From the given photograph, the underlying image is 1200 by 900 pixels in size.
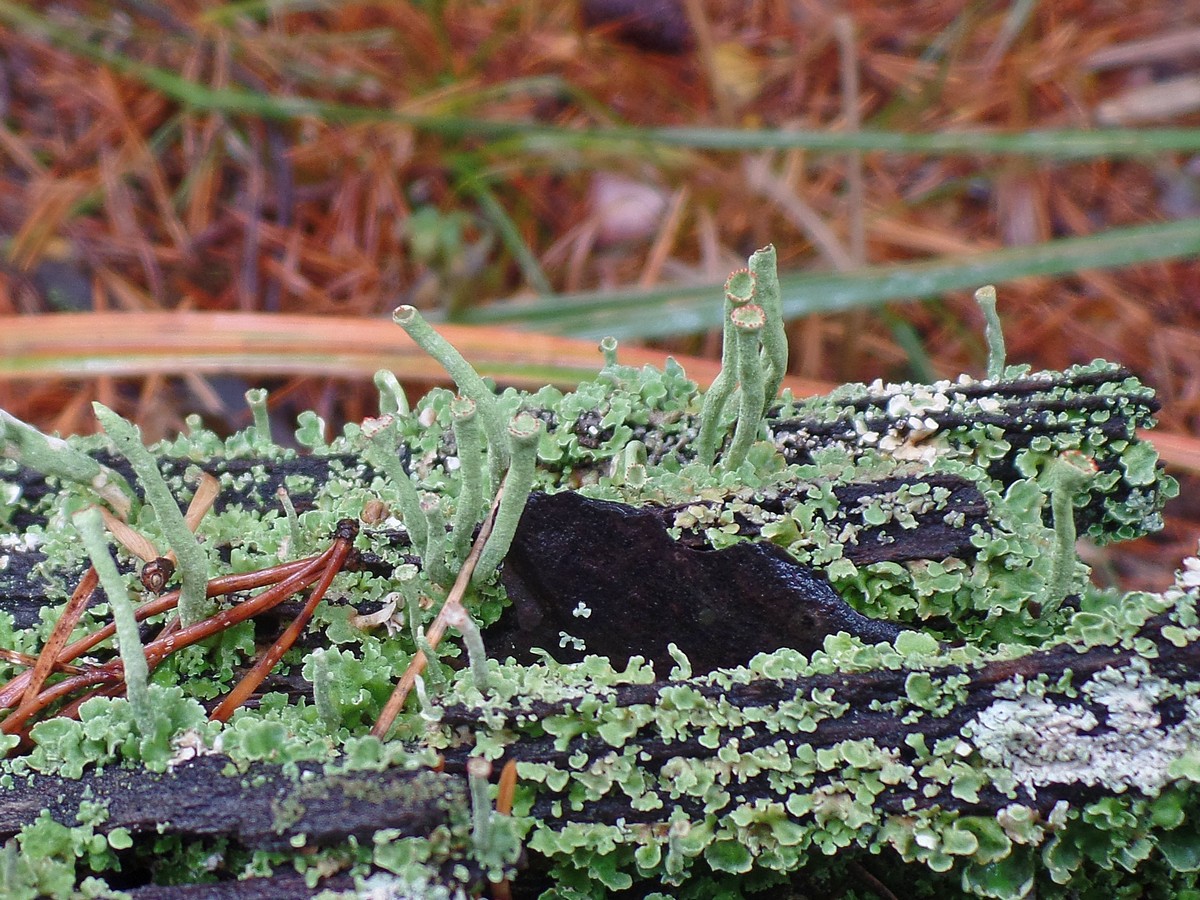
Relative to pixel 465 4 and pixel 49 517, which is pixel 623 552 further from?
pixel 465 4

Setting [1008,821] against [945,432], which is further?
[945,432]

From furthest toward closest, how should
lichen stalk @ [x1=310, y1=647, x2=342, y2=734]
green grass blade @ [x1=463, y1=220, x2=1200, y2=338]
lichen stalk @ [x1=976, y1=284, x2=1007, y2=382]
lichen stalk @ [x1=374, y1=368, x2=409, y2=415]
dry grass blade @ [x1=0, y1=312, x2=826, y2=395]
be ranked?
green grass blade @ [x1=463, y1=220, x2=1200, y2=338]
dry grass blade @ [x1=0, y1=312, x2=826, y2=395]
lichen stalk @ [x1=374, y1=368, x2=409, y2=415]
lichen stalk @ [x1=976, y1=284, x2=1007, y2=382]
lichen stalk @ [x1=310, y1=647, x2=342, y2=734]

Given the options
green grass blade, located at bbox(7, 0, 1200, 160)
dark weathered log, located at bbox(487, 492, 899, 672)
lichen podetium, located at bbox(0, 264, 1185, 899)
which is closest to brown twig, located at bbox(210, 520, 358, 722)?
lichen podetium, located at bbox(0, 264, 1185, 899)

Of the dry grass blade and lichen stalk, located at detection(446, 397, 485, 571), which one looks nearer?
lichen stalk, located at detection(446, 397, 485, 571)

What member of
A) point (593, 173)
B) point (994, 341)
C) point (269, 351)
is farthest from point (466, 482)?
point (593, 173)

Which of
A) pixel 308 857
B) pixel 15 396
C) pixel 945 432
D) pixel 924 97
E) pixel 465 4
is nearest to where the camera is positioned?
pixel 308 857

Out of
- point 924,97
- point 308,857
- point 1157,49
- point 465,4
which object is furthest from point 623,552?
point 1157,49

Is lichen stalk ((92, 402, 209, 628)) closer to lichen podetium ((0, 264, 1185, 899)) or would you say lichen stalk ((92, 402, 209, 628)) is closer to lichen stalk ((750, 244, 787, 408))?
lichen podetium ((0, 264, 1185, 899))
